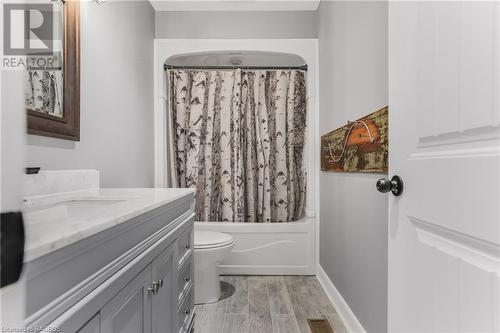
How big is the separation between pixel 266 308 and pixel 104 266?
166 centimetres

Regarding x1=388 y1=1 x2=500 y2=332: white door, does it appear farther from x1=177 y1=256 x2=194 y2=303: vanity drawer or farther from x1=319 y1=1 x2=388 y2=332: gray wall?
x1=177 y1=256 x2=194 y2=303: vanity drawer

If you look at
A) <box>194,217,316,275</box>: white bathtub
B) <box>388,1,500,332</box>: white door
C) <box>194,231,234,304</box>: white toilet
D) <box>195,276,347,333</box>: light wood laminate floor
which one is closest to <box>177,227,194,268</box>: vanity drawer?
<box>194,231,234,304</box>: white toilet

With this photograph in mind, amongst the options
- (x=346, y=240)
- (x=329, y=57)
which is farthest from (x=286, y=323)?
(x=329, y=57)

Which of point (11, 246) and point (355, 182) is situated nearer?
point (11, 246)

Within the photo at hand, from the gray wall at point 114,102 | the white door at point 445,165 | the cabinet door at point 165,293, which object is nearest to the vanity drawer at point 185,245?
the cabinet door at point 165,293

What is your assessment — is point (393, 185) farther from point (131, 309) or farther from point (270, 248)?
point (270, 248)

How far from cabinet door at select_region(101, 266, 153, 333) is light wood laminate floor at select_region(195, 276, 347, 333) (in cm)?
101

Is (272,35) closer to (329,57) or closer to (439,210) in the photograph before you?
(329,57)

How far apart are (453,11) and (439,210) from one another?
1.41ft

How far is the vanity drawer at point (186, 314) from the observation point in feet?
4.80

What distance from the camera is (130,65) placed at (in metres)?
2.35

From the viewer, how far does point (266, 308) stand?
7.04 ft

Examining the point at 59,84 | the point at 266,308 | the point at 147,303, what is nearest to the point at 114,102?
the point at 59,84

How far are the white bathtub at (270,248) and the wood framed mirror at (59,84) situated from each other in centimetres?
160
